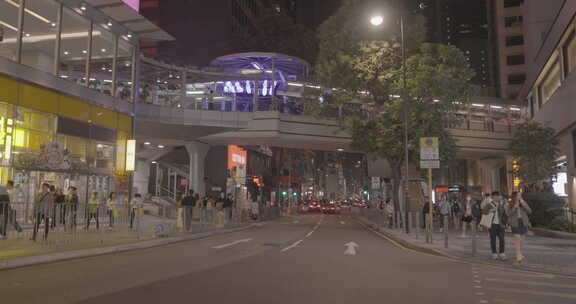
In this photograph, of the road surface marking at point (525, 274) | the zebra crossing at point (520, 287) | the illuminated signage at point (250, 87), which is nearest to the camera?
the zebra crossing at point (520, 287)

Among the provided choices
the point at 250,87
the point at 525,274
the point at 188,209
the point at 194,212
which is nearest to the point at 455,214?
the point at 194,212

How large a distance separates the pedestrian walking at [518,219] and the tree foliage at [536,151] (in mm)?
19358

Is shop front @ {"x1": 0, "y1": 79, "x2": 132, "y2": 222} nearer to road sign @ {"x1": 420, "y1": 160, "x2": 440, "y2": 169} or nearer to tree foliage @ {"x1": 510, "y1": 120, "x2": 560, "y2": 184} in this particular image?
road sign @ {"x1": 420, "y1": 160, "x2": 440, "y2": 169}

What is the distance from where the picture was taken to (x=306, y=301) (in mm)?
6629

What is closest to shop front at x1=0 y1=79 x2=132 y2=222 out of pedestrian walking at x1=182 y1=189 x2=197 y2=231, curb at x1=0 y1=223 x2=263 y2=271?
curb at x1=0 y1=223 x2=263 y2=271

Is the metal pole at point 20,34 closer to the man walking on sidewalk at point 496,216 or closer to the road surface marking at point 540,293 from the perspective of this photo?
the man walking on sidewalk at point 496,216

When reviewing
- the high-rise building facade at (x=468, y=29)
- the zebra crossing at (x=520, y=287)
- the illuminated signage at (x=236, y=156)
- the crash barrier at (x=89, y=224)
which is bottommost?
the zebra crossing at (x=520, y=287)

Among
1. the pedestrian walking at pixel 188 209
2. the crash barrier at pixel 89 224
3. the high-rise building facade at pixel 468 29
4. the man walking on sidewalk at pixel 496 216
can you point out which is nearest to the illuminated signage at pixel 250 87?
the crash barrier at pixel 89 224

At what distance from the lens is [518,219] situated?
11492 millimetres

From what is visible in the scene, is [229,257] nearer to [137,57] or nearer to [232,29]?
[137,57]

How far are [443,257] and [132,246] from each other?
9.28 meters

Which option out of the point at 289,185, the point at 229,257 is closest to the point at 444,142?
the point at 229,257

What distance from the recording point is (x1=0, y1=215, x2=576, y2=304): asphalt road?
6.93 meters

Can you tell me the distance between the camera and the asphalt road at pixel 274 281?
6.93 metres
